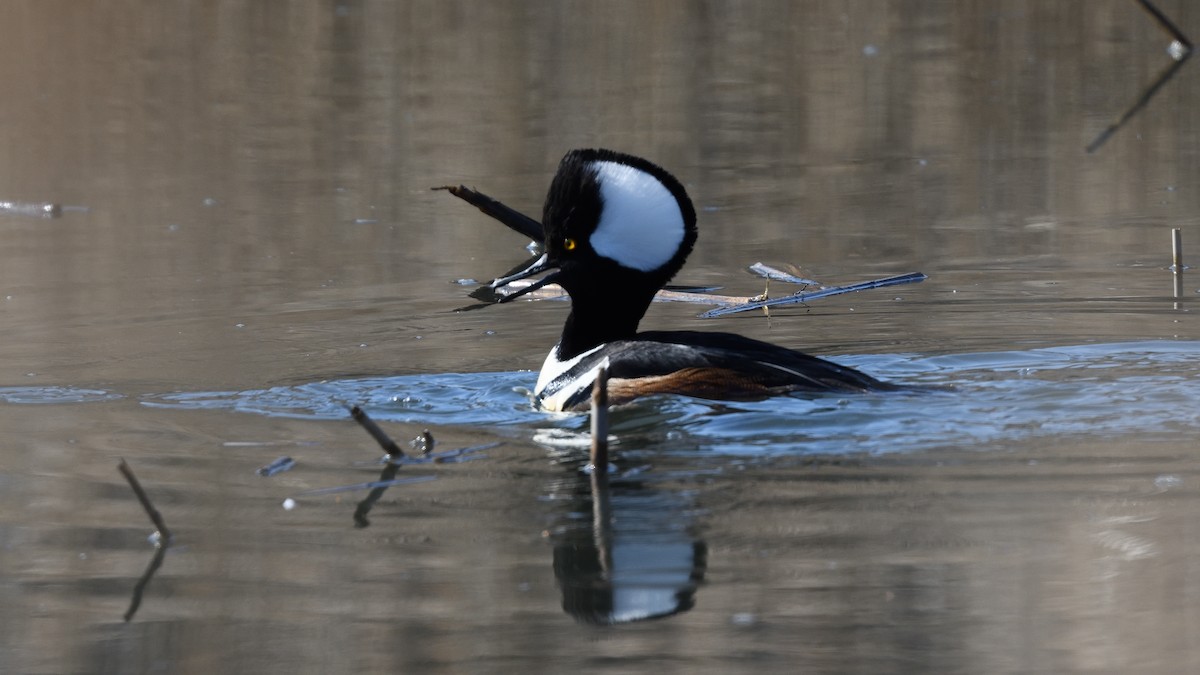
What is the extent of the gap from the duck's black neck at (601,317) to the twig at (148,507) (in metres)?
2.28

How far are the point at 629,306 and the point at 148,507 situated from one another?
273cm

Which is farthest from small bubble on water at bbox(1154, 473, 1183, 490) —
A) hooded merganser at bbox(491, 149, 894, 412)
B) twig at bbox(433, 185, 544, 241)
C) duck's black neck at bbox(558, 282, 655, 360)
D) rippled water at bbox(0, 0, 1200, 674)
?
twig at bbox(433, 185, 544, 241)

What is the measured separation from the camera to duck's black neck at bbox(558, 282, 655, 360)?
7199mm

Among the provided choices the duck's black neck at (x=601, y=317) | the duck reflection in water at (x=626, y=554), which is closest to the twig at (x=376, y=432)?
the duck reflection in water at (x=626, y=554)

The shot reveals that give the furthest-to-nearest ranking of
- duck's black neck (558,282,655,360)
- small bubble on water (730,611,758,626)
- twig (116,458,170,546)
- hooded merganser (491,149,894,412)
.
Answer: duck's black neck (558,282,655,360), hooded merganser (491,149,894,412), twig (116,458,170,546), small bubble on water (730,611,758,626)

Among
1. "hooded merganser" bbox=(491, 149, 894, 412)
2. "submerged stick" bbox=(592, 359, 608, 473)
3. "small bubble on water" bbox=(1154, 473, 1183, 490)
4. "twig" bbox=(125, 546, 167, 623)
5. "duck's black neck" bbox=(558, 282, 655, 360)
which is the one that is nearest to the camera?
"twig" bbox=(125, 546, 167, 623)

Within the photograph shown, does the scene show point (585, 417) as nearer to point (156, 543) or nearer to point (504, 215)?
point (504, 215)

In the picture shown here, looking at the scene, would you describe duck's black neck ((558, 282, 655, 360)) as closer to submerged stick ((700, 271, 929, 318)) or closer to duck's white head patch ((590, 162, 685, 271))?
duck's white head patch ((590, 162, 685, 271))

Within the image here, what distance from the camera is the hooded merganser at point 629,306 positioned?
21.6 feet

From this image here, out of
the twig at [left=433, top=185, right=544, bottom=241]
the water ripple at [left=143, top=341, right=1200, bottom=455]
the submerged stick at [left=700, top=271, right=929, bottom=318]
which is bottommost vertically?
the water ripple at [left=143, top=341, right=1200, bottom=455]

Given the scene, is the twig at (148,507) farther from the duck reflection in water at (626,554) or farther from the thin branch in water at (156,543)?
the duck reflection in water at (626,554)

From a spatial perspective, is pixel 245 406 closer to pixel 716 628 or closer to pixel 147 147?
pixel 716 628

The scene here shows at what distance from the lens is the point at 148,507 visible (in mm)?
4980

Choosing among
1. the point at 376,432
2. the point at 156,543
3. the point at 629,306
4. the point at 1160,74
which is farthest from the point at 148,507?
the point at 1160,74
